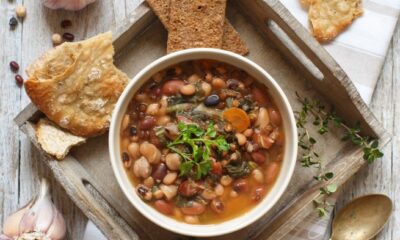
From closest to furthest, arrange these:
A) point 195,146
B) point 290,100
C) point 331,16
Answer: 1. point 195,146
2. point 290,100
3. point 331,16

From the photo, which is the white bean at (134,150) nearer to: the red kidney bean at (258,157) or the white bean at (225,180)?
the white bean at (225,180)

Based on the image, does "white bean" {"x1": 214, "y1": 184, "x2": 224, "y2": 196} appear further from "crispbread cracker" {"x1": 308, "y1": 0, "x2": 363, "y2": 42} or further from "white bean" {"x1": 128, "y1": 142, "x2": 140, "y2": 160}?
"crispbread cracker" {"x1": 308, "y1": 0, "x2": 363, "y2": 42}

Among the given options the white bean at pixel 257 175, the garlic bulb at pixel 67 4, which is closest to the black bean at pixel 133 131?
the white bean at pixel 257 175

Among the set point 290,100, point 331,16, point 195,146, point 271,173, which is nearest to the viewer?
point 195,146

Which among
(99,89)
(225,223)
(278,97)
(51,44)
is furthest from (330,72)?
(51,44)

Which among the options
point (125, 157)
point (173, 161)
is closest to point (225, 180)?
point (173, 161)

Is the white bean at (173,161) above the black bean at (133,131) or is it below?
below

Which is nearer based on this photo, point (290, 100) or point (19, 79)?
point (290, 100)

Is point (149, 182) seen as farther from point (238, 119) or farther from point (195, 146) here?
point (238, 119)
